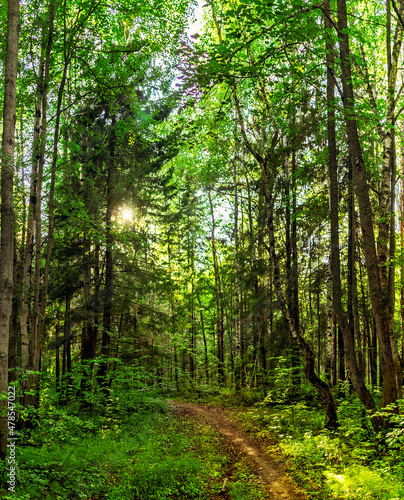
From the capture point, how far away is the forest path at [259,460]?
557cm

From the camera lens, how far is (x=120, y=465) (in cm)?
654

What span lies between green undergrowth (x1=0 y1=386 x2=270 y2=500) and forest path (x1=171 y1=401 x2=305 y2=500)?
254 mm

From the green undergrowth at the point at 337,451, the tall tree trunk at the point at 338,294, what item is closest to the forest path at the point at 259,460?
the green undergrowth at the point at 337,451

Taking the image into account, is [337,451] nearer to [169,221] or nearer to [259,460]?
[259,460]

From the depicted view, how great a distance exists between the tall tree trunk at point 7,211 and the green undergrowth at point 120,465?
91 centimetres

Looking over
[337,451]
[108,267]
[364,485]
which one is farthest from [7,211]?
[108,267]

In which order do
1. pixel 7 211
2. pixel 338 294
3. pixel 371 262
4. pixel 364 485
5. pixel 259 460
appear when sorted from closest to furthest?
pixel 364 485 < pixel 7 211 < pixel 371 262 < pixel 259 460 < pixel 338 294

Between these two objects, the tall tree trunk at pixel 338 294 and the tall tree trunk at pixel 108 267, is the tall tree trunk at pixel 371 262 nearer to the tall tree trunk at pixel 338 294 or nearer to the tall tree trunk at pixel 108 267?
the tall tree trunk at pixel 338 294

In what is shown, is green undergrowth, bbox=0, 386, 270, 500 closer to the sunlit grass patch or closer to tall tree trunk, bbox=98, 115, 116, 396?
the sunlit grass patch

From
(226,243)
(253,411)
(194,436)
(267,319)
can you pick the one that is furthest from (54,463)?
(226,243)

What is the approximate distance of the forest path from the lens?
5.57 meters

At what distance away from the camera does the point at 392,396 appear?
632 cm

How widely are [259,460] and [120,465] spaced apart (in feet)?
9.69

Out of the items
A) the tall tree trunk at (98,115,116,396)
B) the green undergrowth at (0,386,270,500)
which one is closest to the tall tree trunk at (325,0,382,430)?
the green undergrowth at (0,386,270,500)
